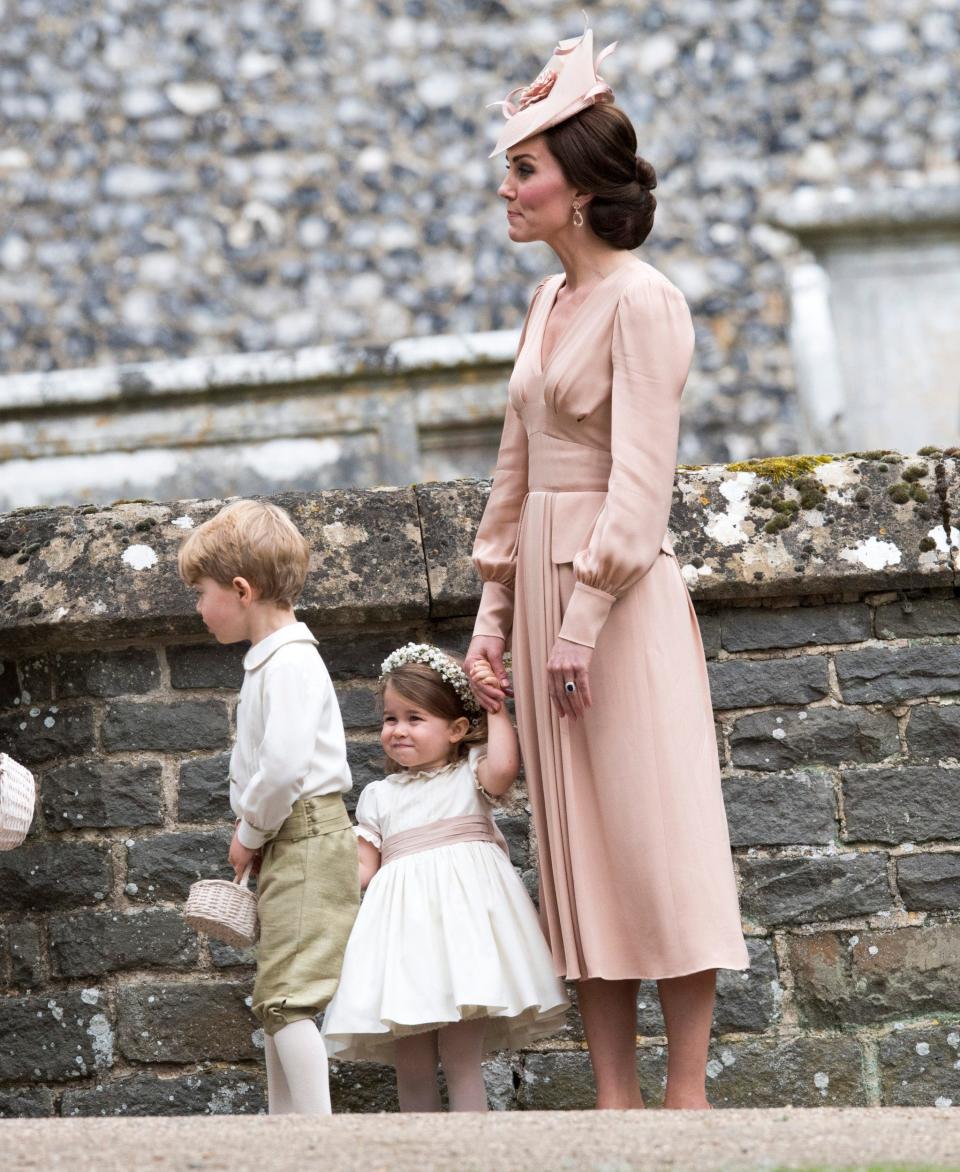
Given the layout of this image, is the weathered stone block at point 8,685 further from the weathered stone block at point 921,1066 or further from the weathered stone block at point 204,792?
the weathered stone block at point 921,1066

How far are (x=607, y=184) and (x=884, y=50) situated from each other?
6529mm

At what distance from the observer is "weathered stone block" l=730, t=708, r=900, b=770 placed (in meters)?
3.75

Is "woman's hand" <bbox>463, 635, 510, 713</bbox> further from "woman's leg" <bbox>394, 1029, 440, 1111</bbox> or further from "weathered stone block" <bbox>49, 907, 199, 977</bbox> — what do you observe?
"weathered stone block" <bbox>49, 907, 199, 977</bbox>

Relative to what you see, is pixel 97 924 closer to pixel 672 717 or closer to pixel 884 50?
pixel 672 717

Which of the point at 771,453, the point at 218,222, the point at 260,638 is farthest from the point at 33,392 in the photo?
the point at 260,638

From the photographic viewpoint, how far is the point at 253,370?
29.5 feet

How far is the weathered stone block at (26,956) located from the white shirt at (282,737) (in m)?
0.79

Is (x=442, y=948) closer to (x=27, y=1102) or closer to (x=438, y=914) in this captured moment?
(x=438, y=914)

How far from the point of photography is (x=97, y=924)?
377 centimetres

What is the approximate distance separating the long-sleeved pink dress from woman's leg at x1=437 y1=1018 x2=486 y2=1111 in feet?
0.88

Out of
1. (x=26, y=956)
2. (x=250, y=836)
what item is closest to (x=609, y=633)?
(x=250, y=836)

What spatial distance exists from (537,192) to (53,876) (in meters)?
1.74

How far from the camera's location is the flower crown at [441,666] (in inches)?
133

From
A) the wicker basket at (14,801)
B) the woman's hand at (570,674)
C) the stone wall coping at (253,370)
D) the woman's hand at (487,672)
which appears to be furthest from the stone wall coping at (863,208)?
the wicker basket at (14,801)
